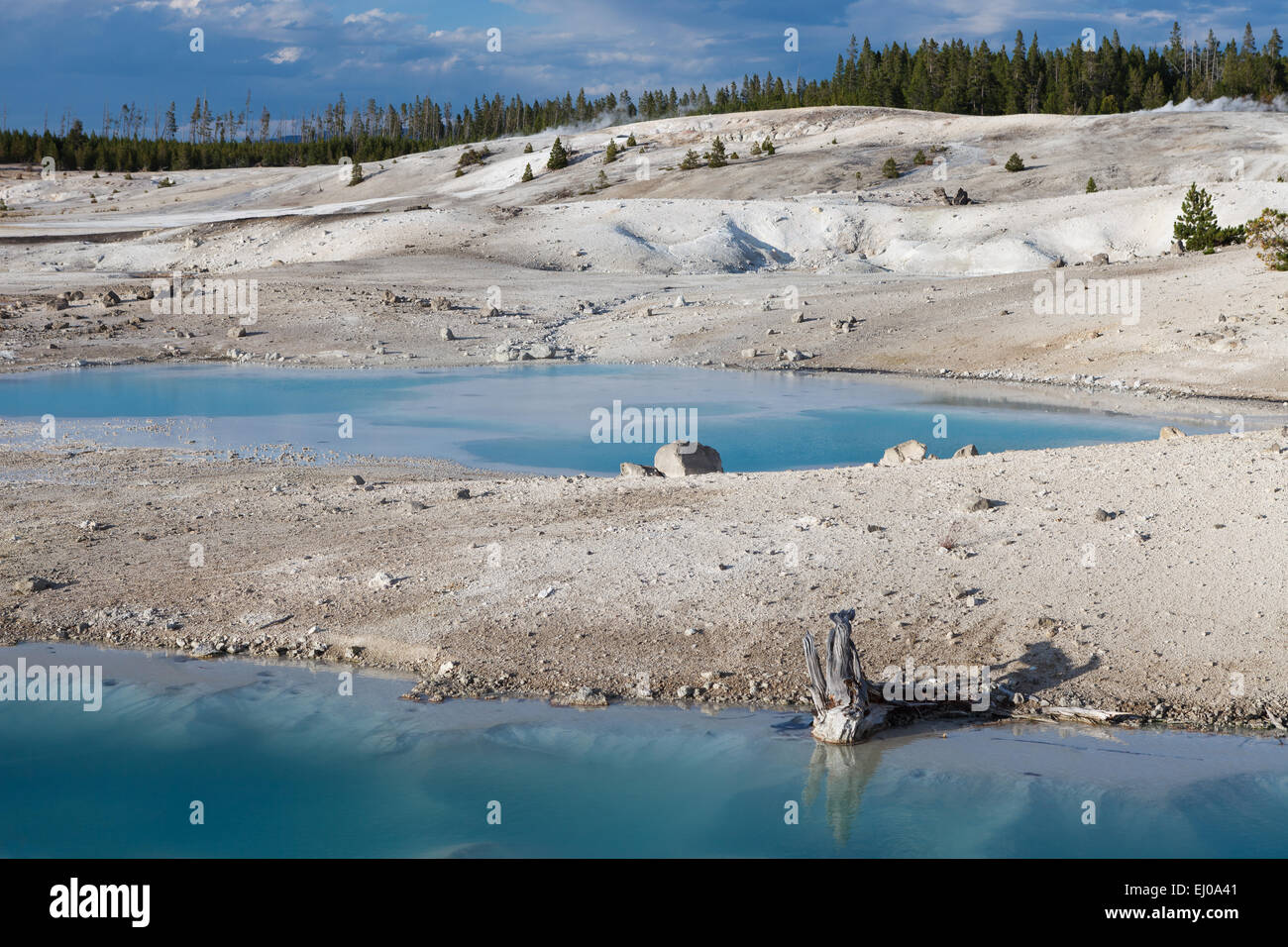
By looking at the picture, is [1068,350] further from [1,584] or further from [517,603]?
[1,584]

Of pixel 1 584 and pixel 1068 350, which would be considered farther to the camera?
pixel 1068 350

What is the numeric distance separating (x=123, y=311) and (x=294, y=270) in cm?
568

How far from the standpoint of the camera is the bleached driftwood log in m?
7.77

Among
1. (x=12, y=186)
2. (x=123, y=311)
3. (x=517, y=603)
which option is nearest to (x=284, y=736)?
(x=517, y=603)

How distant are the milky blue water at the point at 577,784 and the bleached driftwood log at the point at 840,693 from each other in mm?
116

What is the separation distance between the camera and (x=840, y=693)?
7.89m

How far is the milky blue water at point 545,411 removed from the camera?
17.8 meters

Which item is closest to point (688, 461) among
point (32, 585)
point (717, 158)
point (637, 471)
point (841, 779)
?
point (637, 471)

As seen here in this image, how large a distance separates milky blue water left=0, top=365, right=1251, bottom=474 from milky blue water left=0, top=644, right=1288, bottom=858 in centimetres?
837

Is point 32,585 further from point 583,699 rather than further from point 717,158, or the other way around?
point 717,158

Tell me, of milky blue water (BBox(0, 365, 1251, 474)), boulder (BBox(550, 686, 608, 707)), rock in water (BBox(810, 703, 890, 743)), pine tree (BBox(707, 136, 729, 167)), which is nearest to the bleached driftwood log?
rock in water (BBox(810, 703, 890, 743))

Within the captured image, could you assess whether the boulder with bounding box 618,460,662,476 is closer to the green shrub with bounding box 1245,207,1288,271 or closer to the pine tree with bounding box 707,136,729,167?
the green shrub with bounding box 1245,207,1288,271

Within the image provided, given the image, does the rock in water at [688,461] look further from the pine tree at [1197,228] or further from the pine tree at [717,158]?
the pine tree at [717,158]
